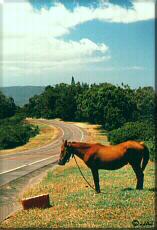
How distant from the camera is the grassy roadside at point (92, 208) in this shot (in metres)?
16.1

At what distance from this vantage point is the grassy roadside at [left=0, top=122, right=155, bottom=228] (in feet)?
52.9

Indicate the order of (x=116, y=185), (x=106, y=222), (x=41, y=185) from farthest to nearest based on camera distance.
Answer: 1. (x=41, y=185)
2. (x=116, y=185)
3. (x=106, y=222)

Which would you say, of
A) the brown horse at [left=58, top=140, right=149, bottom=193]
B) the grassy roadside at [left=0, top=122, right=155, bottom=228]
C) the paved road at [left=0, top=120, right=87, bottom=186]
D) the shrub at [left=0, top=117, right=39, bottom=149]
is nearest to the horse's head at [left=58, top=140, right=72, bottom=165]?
the brown horse at [left=58, top=140, right=149, bottom=193]

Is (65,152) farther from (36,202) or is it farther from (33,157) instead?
(33,157)

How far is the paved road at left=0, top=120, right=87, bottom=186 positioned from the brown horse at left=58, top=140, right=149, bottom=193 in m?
9.98

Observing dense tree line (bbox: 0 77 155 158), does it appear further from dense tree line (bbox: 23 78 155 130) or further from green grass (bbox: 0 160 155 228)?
green grass (bbox: 0 160 155 228)

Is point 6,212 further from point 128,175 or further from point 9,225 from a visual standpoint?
point 128,175

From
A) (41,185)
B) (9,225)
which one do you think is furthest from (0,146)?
(9,225)

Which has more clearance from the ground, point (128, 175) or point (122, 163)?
point (122, 163)

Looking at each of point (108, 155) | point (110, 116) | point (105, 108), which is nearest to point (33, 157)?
point (110, 116)

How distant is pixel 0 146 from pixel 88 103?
19594mm

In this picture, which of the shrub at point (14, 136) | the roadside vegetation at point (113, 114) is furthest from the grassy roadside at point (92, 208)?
the shrub at point (14, 136)

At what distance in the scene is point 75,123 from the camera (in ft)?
247

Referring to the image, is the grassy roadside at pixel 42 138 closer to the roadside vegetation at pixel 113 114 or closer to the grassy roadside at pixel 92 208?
the roadside vegetation at pixel 113 114
